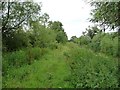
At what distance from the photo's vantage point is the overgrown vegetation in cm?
1210

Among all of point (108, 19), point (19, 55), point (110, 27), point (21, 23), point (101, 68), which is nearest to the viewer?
point (108, 19)

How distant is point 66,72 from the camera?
12938 mm

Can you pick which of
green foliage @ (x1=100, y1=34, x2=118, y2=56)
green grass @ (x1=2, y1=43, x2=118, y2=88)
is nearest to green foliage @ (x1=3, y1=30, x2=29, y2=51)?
green grass @ (x1=2, y1=43, x2=118, y2=88)

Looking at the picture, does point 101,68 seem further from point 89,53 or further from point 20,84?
point 20,84

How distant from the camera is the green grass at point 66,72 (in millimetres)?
11922

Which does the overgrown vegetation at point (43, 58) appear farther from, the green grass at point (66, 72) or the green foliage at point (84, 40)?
the green foliage at point (84, 40)

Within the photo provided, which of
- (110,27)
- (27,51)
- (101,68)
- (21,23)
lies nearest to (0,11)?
(21,23)

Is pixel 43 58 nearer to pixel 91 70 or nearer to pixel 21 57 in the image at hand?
pixel 21 57

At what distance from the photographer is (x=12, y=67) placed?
13.5 m

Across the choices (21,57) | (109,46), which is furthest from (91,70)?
(21,57)

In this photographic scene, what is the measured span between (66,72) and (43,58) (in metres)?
2.45

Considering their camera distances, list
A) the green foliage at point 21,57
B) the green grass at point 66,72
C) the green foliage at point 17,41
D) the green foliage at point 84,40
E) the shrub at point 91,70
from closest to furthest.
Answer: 1. the green grass at point 66,72
2. the shrub at point 91,70
3. the green foliage at point 21,57
4. the green foliage at point 17,41
5. the green foliage at point 84,40

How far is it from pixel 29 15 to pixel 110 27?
932cm

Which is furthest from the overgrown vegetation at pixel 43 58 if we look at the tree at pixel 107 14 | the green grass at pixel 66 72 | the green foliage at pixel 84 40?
the green foliage at pixel 84 40
